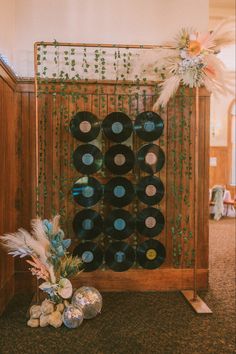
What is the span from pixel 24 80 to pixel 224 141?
827 cm

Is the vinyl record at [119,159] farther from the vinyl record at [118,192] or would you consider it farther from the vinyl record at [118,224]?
the vinyl record at [118,224]

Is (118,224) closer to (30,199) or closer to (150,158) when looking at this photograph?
(150,158)

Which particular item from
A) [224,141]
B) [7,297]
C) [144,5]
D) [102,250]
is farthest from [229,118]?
[7,297]

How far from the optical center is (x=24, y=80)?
350 centimetres

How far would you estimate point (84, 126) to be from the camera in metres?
3.47

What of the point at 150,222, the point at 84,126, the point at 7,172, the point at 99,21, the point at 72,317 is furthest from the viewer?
the point at 99,21

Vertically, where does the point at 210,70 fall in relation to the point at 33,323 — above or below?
above

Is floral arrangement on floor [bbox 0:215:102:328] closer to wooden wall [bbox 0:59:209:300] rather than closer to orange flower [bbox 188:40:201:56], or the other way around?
wooden wall [bbox 0:59:209:300]

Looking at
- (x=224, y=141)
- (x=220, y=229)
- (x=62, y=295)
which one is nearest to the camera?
(x=62, y=295)

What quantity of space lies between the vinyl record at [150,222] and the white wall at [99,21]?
1831 mm

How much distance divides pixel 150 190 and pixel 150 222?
1.10 ft

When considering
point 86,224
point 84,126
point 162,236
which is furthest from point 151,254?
point 84,126

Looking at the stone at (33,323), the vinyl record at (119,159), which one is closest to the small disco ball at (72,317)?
the stone at (33,323)

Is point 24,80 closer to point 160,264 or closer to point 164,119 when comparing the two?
point 164,119
